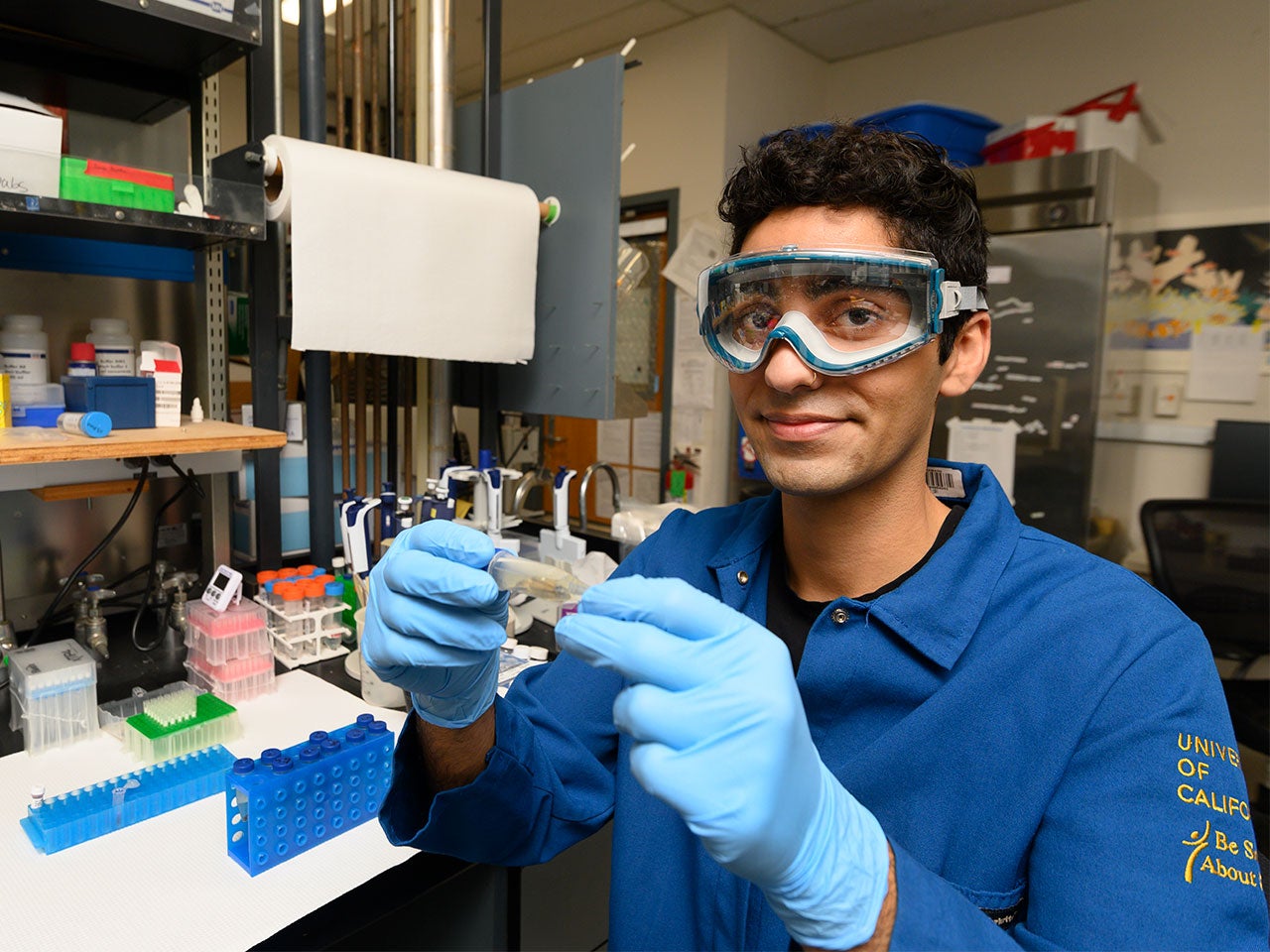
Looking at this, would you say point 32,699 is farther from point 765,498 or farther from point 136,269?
point 765,498

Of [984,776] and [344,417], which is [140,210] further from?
[984,776]

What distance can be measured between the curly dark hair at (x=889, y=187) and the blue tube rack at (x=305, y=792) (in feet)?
3.00

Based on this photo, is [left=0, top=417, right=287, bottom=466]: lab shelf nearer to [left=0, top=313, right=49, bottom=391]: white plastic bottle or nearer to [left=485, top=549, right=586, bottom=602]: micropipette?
[left=0, top=313, right=49, bottom=391]: white plastic bottle

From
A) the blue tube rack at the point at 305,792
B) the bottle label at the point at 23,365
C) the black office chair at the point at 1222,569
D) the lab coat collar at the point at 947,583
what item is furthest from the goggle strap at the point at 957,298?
the black office chair at the point at 1222,569

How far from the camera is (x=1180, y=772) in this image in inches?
28.0

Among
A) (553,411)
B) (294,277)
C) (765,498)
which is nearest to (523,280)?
(553,411)

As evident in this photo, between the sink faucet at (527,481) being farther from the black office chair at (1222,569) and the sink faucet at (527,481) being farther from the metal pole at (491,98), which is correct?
the black office chair at (1222,569)

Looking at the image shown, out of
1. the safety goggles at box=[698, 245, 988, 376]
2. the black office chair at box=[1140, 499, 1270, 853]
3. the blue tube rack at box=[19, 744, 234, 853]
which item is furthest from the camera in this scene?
the black office chair at box=[1140, 499, 1270, 853]

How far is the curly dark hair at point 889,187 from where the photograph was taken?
0.95 metres

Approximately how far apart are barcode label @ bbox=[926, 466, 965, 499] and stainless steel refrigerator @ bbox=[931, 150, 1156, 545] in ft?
5.86

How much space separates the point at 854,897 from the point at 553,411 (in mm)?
1641

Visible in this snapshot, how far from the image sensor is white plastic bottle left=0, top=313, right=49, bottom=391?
4.86 ft

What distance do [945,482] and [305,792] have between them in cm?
98

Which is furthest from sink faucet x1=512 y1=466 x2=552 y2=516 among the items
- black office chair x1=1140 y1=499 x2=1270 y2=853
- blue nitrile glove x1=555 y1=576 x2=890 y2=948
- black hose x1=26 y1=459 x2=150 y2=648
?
black office chair x1=1140 y1=499 x2=1270 y2=853
